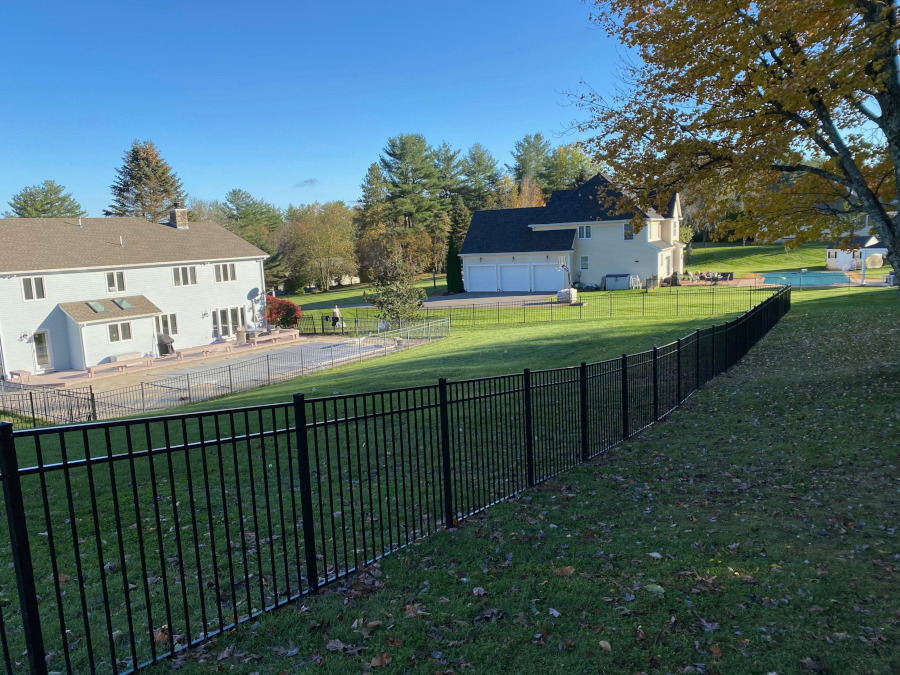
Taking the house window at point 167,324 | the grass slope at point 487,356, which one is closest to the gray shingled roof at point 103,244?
the house window at point 167,324

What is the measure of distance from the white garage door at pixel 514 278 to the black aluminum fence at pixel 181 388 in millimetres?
20942

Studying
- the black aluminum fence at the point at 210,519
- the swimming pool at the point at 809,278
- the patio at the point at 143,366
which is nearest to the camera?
the black aluminum fence at the point at 210,519

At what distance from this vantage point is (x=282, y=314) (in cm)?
4097

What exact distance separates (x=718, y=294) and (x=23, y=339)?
40058 millimetres

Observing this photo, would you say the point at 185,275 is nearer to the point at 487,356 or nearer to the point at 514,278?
the point at 487,356

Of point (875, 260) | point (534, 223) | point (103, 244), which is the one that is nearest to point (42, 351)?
point (103, 244)

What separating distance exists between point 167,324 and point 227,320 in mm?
4077

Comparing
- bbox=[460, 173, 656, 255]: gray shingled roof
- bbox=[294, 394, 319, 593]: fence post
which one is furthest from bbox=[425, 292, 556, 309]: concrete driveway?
bbox=[294, 394, 319, 593]: fence post

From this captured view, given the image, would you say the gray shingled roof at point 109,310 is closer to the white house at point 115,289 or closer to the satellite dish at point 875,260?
the white house at point 115,289

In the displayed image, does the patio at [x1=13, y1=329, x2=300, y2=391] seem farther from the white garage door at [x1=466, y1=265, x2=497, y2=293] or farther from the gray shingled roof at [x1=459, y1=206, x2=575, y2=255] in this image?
the gray shingled roof at [x1=459, y1=206, x2=575, y2=255]

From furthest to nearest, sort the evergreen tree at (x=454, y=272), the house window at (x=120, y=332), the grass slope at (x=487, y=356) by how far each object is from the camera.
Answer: the evergreen tree at (x=454, y=272), the house window at (x=120, y=332), the grass slope at (x=487, y=356)

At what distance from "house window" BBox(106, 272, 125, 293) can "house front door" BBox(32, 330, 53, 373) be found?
433cm

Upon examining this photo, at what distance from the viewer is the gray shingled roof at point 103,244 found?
105 feet

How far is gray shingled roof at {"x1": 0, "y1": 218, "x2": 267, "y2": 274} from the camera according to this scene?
32031mm
